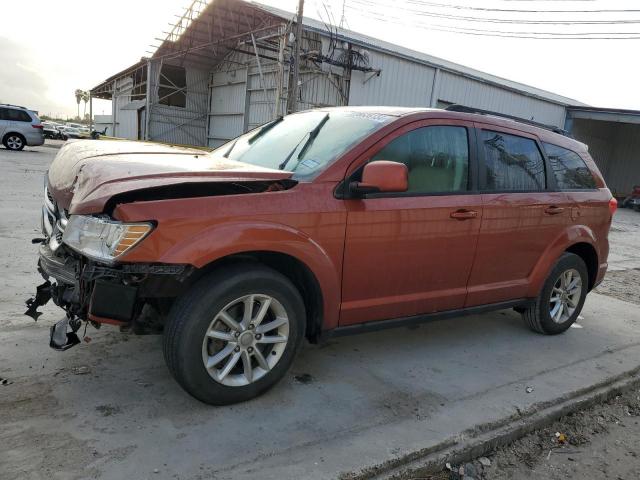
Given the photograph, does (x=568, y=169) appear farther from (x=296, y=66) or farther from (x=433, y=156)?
(x=296, y=66)

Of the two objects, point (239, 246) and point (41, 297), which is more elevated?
point (239, 246)

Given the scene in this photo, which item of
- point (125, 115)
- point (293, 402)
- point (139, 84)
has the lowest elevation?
point (293, 402)

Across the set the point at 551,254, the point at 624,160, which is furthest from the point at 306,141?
the point at 624,160

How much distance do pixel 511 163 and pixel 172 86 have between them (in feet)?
81.3

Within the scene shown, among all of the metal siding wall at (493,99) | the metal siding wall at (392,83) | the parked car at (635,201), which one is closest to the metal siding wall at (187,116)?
the metal siding wall at (392,83)

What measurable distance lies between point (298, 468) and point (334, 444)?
0.30 meters

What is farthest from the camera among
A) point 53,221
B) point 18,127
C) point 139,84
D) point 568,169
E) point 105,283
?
point 139,84

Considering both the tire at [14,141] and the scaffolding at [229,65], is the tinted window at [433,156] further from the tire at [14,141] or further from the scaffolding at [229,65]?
the tire at [14,141]

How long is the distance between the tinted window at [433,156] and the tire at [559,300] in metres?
1.48

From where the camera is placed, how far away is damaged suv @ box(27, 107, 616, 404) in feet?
8.69

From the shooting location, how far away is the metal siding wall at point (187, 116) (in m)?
25.8

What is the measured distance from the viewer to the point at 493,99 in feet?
70.7

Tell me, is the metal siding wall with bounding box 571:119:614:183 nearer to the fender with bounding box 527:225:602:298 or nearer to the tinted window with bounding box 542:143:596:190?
the tinted window with bounding box 542:143:596:190

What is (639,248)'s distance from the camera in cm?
1159
